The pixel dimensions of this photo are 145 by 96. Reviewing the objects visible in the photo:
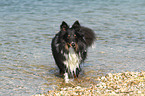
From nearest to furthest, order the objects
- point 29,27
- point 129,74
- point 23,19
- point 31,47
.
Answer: point 129,74 → point 31,47 → point 29,27 → point 23,19

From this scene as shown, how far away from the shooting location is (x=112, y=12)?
739 inches

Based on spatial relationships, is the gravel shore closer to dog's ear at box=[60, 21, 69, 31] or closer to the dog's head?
the dog's head

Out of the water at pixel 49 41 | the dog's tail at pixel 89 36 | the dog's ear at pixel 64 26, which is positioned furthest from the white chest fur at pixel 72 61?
the dog's tail at pixel 89 36

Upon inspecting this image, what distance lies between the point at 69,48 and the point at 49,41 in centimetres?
444

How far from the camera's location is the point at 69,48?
7570 mm

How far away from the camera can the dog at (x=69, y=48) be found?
735 centimetres

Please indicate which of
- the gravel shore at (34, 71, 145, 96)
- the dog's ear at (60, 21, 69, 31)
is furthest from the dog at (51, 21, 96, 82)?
the gravel shore at (34, 71, 145, 96)

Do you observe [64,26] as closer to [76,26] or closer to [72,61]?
[76,26]

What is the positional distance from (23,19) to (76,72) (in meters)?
9.30

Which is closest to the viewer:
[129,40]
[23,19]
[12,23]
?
[129,40]

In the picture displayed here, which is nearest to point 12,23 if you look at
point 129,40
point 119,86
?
point 129,40

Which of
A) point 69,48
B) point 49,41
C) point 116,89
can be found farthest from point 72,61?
point 49,41

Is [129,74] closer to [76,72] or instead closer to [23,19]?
[76,72]

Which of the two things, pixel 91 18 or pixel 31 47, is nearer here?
pixel 31 47
